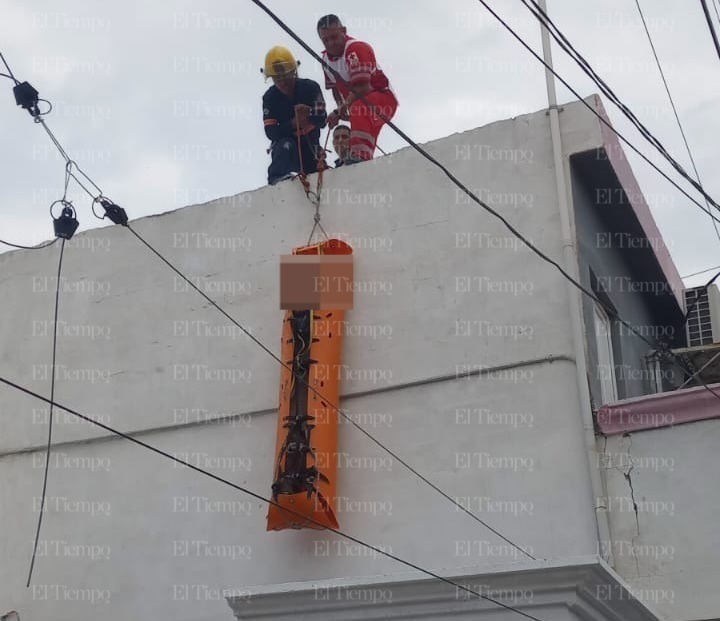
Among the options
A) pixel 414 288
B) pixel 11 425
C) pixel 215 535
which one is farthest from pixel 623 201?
pixel 11 425

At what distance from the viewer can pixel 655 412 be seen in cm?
929

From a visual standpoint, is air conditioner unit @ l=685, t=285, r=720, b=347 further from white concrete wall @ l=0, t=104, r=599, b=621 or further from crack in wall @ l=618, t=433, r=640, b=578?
crack in wall @ l=618, t=433, r=640, b=578

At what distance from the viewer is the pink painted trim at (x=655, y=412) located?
921 cm

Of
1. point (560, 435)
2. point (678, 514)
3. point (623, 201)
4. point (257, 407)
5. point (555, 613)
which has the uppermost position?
point (623, 201)

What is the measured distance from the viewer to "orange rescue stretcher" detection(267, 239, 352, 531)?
9.52 m

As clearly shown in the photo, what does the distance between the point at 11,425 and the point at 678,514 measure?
6.71 meters

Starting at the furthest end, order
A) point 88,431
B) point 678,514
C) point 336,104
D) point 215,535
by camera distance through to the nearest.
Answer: point 336,104
point 88,431
point 215,535
point 678,514

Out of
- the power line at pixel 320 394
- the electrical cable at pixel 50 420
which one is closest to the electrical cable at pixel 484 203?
the power line at pixel 320 394

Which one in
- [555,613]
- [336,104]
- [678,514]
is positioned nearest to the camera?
[555,613]

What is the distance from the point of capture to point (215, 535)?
10.3 metres

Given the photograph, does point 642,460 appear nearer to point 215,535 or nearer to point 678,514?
point 678,514

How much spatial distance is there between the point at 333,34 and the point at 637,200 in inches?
138

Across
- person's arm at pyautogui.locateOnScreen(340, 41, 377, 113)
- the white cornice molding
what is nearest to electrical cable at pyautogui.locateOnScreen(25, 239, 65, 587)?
person's arm at pyautogui.locateOnScreen(340, 41, 377, 113)

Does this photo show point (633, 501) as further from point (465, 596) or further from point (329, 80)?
point (329, 80)
